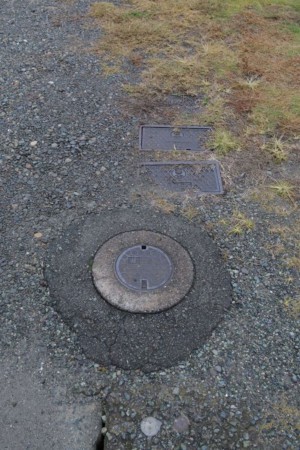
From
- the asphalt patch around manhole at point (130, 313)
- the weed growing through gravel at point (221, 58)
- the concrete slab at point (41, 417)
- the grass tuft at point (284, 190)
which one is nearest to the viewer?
the concrete slab at point (41, 417)

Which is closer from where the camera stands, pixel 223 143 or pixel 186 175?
pixel 186 175

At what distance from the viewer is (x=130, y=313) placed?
10.1ft

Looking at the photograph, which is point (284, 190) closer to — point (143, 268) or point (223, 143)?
point (223, 143)

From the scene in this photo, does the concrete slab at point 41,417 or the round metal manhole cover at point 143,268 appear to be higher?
the round metal manhole cover at point 143,268

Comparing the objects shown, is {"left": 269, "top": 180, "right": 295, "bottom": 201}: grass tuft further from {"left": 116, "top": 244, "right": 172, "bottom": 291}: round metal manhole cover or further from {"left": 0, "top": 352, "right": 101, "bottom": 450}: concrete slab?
{"left": 0, "top": 352, "right": 101, "bottom": 450}: concrete slab

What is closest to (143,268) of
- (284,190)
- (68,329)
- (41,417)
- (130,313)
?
(130,313)

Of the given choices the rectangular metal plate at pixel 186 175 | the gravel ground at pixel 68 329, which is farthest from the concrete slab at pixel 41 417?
the rectangular metal plate at pixel 186 175

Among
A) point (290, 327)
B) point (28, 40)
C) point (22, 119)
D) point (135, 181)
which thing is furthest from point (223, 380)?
point (28, 40)

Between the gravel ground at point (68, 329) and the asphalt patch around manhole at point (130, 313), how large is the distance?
0.24 ft

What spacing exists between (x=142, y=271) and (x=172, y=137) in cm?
168

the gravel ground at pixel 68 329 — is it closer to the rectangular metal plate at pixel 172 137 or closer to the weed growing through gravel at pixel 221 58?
the rectangular metal plate at pixel 172 137

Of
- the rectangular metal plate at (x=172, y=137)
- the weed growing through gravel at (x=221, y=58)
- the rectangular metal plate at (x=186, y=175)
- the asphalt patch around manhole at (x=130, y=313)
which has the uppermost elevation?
the weed growing through gravel at (x=221, y=58)

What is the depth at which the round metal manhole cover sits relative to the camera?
320cm

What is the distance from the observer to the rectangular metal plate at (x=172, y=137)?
437 centimetres
